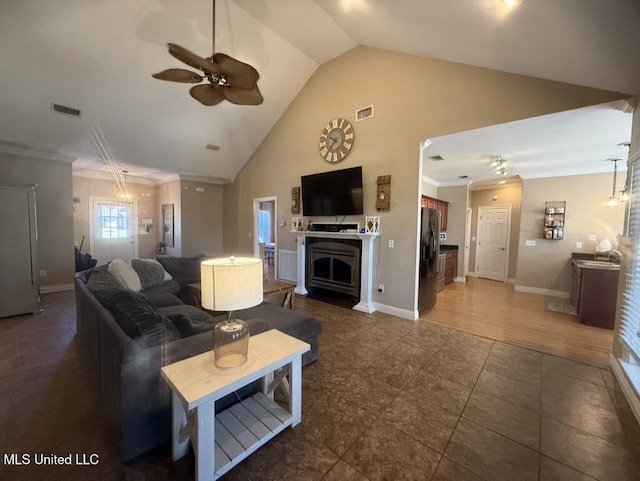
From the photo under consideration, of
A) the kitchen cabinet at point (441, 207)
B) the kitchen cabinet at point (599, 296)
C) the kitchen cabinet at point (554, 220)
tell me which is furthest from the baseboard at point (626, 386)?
the kitchen cabinet at point (441, 207)

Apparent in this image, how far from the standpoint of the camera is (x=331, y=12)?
3.27 m

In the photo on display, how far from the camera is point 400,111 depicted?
12.2ft

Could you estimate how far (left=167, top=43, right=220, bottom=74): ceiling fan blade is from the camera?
2.12 meters

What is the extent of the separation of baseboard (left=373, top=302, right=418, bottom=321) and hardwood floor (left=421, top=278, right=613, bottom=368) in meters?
0.22

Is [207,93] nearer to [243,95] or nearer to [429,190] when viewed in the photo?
[243,95]

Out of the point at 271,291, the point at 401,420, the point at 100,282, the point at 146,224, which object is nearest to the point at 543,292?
the point at 401,420

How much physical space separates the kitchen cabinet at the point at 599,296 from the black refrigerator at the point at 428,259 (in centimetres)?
199

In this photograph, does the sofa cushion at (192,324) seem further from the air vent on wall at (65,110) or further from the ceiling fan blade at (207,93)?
the air vent on wall at (65,110)

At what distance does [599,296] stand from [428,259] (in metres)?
2.34

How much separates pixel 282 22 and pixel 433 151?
3.02m

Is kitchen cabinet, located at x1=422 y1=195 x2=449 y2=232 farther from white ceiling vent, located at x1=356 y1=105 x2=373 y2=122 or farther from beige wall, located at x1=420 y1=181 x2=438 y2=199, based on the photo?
white ceiling vent, located at x1=356 y1=105 x2=373 y2=122

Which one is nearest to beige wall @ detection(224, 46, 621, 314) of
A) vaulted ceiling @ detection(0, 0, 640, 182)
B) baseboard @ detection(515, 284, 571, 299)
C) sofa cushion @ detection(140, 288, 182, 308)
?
vaulted ceiling @ detection(0, 0, 640, 182)

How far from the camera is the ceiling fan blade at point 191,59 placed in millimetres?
2124

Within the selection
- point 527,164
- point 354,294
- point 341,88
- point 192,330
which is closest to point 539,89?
point 527,164
